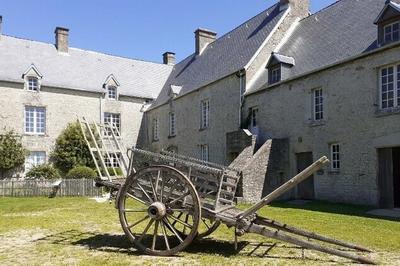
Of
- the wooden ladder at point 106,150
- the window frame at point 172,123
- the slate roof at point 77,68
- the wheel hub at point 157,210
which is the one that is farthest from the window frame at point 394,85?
the slate roof at point 77,68

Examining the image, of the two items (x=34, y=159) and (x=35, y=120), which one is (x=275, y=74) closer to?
(x=35, y=120)

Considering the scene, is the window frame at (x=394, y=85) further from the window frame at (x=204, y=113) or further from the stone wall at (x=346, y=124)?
the window frame at (x=204, y=113)

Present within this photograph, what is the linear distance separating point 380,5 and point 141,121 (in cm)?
1909

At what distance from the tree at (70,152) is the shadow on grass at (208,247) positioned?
18.2 m

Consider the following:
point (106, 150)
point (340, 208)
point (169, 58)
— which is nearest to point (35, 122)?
point (169, 58)

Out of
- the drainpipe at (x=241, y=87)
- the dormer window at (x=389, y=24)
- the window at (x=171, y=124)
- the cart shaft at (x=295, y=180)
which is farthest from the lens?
the window at (x=171, y=124)

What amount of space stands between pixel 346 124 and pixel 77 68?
20.6 metres

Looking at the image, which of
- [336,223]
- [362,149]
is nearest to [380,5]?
[362,149]

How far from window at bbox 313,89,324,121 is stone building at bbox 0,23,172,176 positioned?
16.6 m

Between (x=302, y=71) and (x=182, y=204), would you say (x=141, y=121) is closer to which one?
(x=302, y=71)

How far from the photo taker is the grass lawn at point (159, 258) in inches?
246

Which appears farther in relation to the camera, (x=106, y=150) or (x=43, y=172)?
(x=43, y=172)

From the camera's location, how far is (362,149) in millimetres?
13805

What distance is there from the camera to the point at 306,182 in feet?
55.1
